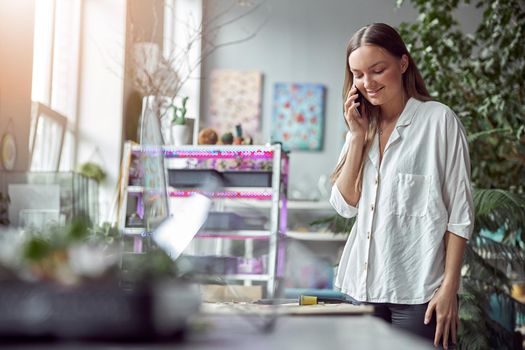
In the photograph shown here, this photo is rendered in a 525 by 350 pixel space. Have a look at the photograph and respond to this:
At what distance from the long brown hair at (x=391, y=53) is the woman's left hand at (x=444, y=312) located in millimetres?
296

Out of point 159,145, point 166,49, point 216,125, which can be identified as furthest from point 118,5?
point 159,145

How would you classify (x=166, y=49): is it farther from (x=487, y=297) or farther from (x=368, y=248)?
(x=368, y=248)

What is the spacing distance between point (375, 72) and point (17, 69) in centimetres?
242

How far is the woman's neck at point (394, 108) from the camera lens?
1.84m

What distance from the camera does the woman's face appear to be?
1770 mm

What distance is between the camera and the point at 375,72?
5.84 ft

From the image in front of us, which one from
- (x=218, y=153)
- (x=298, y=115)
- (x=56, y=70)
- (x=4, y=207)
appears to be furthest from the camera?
(x=298, y=115)

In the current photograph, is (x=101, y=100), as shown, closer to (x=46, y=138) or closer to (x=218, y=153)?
(x=46, y=138)

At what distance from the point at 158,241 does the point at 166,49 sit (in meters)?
5.99

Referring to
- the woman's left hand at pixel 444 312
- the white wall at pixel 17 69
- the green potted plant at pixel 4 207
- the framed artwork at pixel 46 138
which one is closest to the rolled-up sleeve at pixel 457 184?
the woman's left hand at pixel 444 312

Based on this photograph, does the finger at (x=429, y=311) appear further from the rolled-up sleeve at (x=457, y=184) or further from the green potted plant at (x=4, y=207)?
the green potted plant at (x=4, y=207)

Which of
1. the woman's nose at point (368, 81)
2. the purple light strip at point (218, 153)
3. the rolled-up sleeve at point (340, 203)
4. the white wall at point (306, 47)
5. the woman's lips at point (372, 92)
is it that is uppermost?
the white wall at point (306, 47)

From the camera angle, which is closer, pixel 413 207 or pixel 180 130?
pixel 413 207

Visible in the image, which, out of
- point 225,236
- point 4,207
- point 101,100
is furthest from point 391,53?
point 101,100
